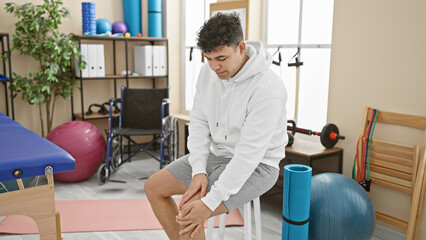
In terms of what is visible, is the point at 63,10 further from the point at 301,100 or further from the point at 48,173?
the point at 48,173

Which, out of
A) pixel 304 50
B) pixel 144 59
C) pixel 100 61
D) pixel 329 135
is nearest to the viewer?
pixel 329 135

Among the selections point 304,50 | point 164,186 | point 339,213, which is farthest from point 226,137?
point 304,50

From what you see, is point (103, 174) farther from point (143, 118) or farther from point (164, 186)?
point (164, 186)

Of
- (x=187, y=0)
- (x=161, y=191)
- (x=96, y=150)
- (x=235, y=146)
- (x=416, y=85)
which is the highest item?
(x=187, y=0)

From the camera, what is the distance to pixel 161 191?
1.77 metres

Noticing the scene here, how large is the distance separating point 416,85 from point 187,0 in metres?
2.86

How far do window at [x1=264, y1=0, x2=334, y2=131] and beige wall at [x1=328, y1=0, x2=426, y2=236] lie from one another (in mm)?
242

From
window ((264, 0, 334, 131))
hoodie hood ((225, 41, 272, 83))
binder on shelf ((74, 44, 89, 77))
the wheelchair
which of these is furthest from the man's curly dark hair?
binder on shelf ((74, 44, 89, 77))

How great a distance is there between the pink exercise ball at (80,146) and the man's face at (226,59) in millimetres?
2161

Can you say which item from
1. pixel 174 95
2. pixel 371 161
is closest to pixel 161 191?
pixel 371 161

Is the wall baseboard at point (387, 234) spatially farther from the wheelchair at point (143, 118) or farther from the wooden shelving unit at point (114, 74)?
the wooden shelving unit at point (114, 74)

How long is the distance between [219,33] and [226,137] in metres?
0.47

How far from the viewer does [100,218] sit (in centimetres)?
285

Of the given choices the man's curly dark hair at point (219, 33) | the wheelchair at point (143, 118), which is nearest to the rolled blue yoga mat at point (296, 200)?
the man's curly dark hair at point (219, 33)
